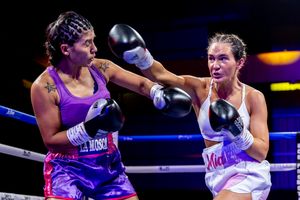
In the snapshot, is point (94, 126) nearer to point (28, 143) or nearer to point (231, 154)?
point (231, 154)

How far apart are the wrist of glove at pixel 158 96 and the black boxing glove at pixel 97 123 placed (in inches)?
9.3

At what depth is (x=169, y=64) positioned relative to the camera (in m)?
6.24

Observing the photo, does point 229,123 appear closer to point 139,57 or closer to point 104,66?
point 139,57

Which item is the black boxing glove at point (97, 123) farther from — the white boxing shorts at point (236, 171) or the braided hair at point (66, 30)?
the white boxing shorts at point (236, 171)

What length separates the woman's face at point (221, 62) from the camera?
2125 millimetres

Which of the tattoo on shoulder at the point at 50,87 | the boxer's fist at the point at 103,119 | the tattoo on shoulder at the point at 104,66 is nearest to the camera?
the boxer's fist at the point at 103,119

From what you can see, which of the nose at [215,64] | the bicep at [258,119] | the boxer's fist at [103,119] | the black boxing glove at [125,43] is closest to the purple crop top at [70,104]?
the boxer's fist at [103,119]

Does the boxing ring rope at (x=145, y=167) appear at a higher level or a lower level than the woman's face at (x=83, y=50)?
lower

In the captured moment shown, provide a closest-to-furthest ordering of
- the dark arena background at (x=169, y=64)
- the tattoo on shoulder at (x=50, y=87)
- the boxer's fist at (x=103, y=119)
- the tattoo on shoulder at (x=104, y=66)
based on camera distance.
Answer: the boxer's fist at (x=103, y=119) → the tattoo on shoulder at (x=50, y=87) → the tattoo on shoulder at (x=104, y=66) → the dark arena background at (x=169, y=64)

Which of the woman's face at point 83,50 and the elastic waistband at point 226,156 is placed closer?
the woman's face at point 83,50

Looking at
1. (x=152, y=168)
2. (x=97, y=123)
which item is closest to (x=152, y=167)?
(x=152, y=168)

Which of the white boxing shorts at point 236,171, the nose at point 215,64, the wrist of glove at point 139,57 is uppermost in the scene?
the nose at point 215,64

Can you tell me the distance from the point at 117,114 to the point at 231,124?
1.52 feet

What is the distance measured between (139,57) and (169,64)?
13.9ft
